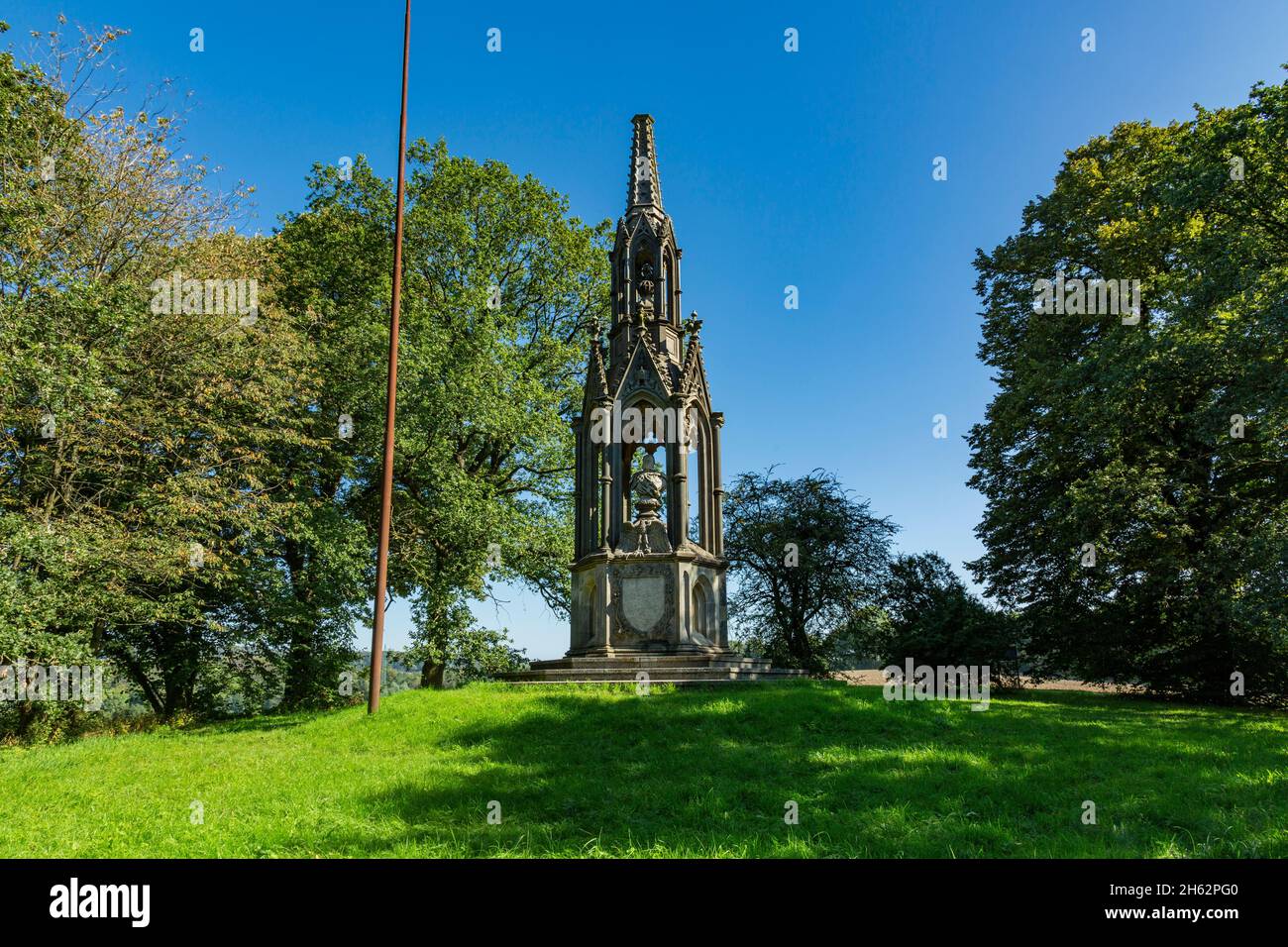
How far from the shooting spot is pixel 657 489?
44.9 feet

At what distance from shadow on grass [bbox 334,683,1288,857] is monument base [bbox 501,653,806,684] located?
1.14 meters

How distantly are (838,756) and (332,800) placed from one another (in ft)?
16.4

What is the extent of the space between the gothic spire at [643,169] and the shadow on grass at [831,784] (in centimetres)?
1059

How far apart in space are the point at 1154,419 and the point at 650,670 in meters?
14.8

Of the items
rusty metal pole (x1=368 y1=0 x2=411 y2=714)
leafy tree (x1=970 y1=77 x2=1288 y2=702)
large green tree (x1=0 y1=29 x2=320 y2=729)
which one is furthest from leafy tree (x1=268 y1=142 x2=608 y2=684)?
leafy tree (x1=970 y1=77 x2=1288 y2=702)

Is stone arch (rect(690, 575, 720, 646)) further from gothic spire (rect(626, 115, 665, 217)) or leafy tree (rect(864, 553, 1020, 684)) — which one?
leafy tree (rect(864, 553, 1020, 684))

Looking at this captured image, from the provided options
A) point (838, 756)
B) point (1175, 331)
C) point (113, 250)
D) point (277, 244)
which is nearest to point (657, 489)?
point (838, 756)

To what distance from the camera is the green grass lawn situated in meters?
5.12

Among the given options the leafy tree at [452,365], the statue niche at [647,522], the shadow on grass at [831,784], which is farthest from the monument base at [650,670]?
the leafy tree at [452,365]

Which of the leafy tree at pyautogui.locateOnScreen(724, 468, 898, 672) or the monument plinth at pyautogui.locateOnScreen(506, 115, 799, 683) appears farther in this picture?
the leafy tree at pyautogui.locateOnScreen(724, 468, 898, 672)

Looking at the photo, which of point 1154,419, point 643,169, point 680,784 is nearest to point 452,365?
point 643,169

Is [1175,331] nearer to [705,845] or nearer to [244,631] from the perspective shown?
[705,845]

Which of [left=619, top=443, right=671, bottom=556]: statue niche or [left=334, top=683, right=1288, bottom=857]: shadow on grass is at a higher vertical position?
[left=619, top=443, right=671, bottom=556]: statue niche

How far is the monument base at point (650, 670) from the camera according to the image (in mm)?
11508
